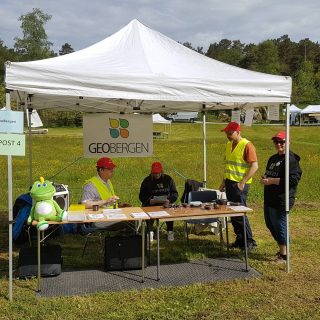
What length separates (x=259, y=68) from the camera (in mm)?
90688

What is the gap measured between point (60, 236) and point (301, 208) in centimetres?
520

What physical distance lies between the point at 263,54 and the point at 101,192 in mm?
92321

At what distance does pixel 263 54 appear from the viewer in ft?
303

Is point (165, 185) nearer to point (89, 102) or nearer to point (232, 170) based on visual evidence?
point (232, 170)

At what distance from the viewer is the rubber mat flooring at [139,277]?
4789 millimetres

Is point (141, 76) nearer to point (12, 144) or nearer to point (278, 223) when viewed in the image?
point (12, 144)

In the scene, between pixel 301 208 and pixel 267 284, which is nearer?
pixel 267 284

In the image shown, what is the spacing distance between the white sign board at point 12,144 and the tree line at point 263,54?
130ft

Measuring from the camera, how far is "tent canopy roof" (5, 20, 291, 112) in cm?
448

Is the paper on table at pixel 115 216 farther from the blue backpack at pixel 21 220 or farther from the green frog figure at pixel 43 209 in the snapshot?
the blue backpack at pixel 21 220

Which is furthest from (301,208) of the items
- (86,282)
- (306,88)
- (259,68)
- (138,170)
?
(259,68)

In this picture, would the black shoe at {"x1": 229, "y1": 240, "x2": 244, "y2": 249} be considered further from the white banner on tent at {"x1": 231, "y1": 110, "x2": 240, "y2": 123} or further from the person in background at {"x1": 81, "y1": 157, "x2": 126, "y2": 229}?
the white banner on tent at {"x1": 231, "y1": 110, "x2": 240, "y2": 123}

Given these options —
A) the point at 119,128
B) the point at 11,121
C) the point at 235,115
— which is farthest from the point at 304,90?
the point at 11,121

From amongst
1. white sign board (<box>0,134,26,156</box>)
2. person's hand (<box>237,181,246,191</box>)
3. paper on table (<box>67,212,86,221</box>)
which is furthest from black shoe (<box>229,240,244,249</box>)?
white sign board (<box>0,134,26,156</box>)
